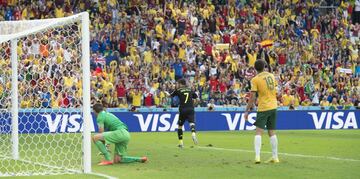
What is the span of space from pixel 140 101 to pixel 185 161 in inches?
759

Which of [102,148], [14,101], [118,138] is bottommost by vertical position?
[102,148]

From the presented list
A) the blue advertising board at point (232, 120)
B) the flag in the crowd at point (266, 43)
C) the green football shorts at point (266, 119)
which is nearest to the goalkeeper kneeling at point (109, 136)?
the green football shorts at point (266, 119)

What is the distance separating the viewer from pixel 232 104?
3997 cm

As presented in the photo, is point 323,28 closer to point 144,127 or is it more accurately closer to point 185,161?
point 144,127

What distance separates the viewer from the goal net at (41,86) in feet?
54.1

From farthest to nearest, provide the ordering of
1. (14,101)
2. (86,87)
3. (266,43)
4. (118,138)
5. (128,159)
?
1. (266,43)
2. (14,101)
3. (128,159)
4. (118,138)
5. (86,87)

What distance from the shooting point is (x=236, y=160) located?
1923 cm

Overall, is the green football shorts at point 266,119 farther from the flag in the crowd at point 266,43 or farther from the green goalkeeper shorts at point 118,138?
the flag in the crowd at point 266,43

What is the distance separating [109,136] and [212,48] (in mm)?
26066

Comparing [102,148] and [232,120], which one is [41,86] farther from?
[232,120]

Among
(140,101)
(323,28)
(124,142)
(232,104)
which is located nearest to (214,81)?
(232,104)

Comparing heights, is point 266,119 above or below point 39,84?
below

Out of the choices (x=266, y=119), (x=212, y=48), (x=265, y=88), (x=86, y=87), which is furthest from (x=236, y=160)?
(x=212, y=48)

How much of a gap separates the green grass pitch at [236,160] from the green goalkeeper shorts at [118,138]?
0.51 metres
